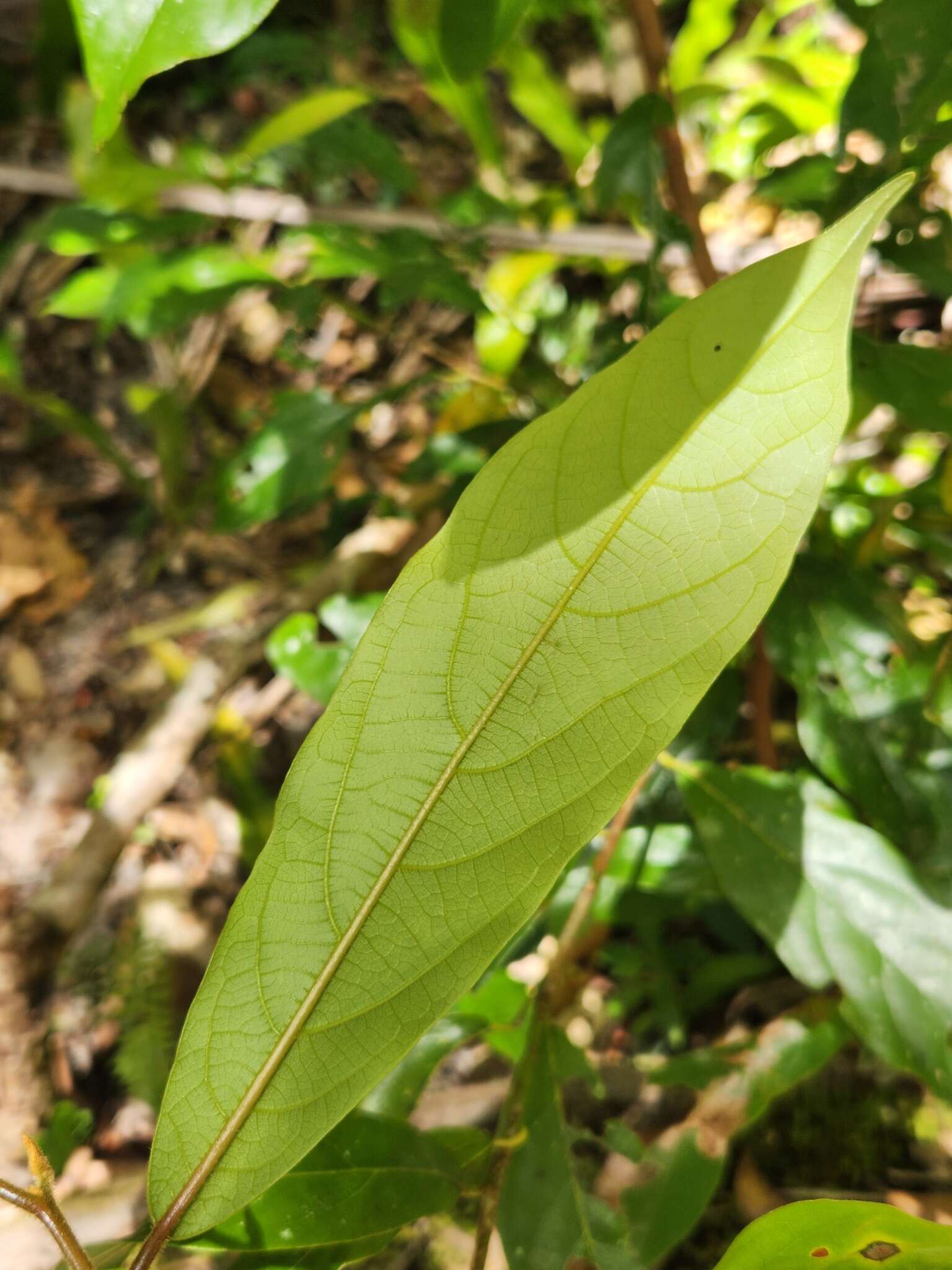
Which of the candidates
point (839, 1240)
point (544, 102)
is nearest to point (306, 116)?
point (544, 102)

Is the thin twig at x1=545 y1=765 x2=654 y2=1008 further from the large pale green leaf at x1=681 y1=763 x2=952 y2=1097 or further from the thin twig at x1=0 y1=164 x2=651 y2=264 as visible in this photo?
the thin twig at x1=0 y1=164 x2=651 y2=264

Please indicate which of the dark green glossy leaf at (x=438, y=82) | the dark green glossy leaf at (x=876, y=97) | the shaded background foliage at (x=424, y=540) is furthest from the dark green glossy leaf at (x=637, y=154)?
the dark green glossy leaf at (x=438, y=82)

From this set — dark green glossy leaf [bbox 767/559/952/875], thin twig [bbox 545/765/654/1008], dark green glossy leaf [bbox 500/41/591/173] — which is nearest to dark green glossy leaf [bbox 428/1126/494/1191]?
thin twig [bbox 545/765/654/1008]

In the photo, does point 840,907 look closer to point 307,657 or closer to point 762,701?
point 762,701

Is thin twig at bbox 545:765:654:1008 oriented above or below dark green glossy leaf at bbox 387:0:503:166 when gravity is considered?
below

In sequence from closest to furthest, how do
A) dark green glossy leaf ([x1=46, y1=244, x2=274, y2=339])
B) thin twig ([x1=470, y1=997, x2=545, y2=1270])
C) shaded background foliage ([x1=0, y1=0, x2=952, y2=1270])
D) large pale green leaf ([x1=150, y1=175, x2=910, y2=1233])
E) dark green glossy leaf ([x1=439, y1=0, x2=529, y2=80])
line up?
large pale green leaf ([x1=150, y1=175, x2=910, y2=1233])
dark green glossy leaf ([x1=439, y1=0, x2=529, y2=80])
thin twig ([x1=470, y1=997, x2=545, y2=1270])
shaded background foliage ([x1=0, y1=0, x2=952, y2=1270])
dark green glossy leaf ([x1=46, y1=244, x2=274, y2=339])

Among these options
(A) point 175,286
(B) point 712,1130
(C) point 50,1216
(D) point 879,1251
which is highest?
(A) point 175,286
